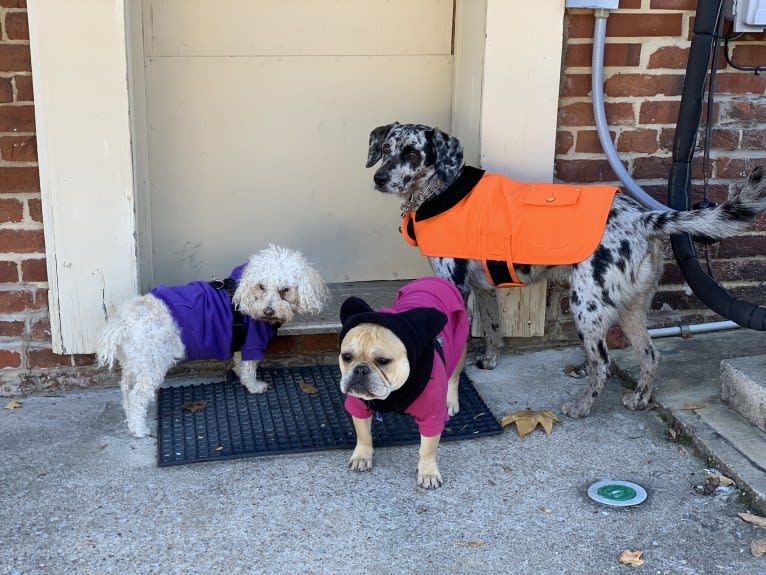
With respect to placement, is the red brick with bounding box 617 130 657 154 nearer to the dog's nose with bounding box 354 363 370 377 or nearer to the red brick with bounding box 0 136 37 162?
the dog's nose with bounding box 354 363 370 377

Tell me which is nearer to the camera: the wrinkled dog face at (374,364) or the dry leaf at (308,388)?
the wrinkled dog face at (374,364)

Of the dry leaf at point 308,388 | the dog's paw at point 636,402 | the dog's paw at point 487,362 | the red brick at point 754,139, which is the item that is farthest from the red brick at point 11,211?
the red brick at point 754,139

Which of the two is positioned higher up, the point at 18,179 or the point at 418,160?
the point at 418,160

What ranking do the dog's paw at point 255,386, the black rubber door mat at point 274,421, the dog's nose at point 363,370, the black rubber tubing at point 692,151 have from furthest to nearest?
the dog's paw at point 255,386, the black rubber tubing at point 692,151, the black rubber door mat at point 274,421, the dog's nose at point 363,370

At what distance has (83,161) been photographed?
13.8ft

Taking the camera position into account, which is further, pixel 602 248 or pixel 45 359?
pixel 45 359

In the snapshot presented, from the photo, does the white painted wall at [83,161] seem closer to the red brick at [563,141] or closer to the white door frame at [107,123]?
the white door frame at [107,123]

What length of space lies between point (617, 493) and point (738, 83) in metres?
2.45

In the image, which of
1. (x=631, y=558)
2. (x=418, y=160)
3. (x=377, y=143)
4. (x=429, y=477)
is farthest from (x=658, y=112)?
(x=631, y=558)

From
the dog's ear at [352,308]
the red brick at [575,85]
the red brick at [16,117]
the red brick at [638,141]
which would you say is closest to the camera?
the dog's ear at [352,308]

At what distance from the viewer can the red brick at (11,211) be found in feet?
14.1

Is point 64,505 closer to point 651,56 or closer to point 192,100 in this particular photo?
point 192,100

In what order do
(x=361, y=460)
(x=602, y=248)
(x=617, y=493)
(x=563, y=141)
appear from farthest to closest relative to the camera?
(x=563, y=141), (x=602, y=248), (x=361, y=460), (x=617, y=493)

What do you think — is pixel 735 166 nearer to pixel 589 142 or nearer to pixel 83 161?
pixel 589 142
